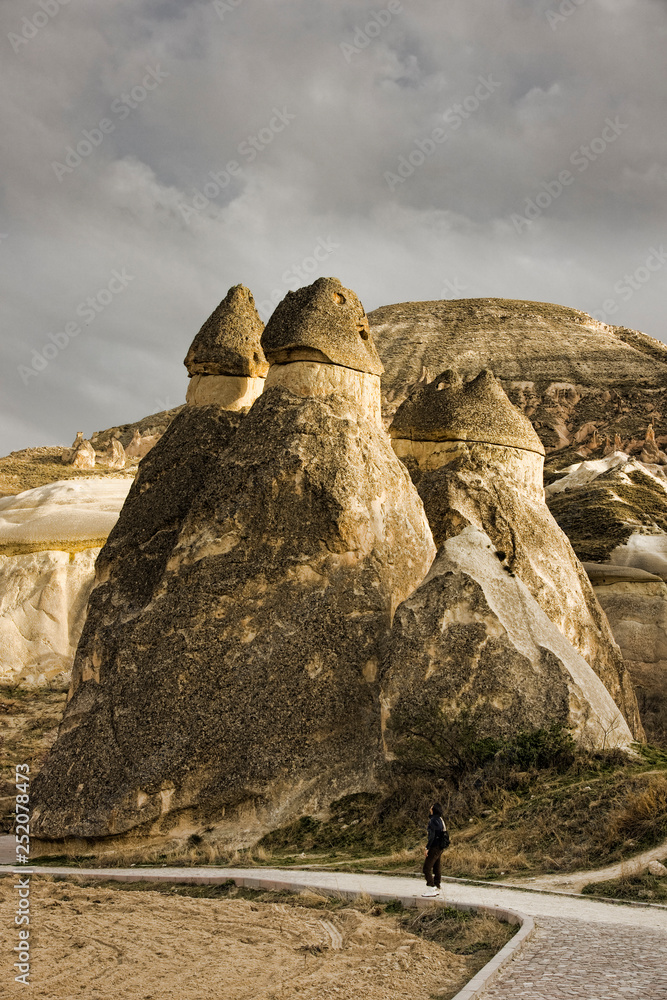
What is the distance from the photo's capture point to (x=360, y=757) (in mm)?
13617

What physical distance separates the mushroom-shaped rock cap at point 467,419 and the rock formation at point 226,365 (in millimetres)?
3464

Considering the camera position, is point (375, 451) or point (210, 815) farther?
point (375, 451)

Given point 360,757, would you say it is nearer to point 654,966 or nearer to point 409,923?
point 409,923

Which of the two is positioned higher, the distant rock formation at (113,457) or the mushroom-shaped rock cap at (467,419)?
the distant rock formation at (113,457)

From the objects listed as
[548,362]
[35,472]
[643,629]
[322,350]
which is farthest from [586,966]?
[548,362]

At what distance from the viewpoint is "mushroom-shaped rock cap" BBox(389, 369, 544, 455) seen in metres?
20.5

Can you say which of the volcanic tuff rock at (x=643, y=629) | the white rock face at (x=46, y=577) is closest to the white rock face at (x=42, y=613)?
the white rock face at (x=46, y=577)

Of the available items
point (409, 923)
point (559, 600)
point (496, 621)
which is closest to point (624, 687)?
point (559, 600)

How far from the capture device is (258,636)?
14461mm

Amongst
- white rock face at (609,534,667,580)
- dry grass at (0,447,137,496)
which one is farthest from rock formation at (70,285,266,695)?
dry grass at (0,447,137,496)

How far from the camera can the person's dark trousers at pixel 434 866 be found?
9.29m

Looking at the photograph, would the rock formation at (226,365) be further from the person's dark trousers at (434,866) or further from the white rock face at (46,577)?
the person's dark trousers at (434,866)

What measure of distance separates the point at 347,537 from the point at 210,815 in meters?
4.45

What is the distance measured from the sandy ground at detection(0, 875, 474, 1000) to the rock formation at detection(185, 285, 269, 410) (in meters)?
11.1
